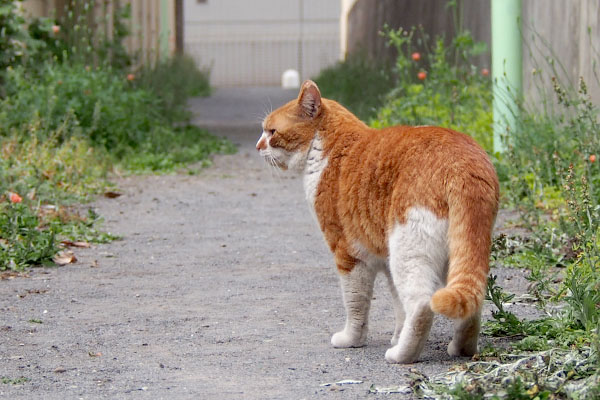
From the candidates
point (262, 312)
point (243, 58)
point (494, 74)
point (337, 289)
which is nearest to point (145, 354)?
point (262, 312)

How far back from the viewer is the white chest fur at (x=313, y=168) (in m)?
4.05

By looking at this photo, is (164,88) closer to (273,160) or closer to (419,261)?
(273,160)

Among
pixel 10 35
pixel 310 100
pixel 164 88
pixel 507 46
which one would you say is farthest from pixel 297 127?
pixel 164 88

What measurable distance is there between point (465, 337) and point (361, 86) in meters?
10.6

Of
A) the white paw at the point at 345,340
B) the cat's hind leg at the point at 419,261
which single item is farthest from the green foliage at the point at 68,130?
the cat's hind leg at the point at 419,261

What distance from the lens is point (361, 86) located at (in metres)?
13.9

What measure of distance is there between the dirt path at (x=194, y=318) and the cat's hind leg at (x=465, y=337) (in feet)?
0.26

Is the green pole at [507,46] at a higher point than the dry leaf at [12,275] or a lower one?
higher

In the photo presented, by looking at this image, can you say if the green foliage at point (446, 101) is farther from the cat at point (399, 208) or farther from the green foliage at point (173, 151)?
the cat at point (399, 208)

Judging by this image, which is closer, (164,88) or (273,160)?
(273,160)

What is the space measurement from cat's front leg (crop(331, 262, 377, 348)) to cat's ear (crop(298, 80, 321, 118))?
0.72 metres

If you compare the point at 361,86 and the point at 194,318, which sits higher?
the point at 361,86

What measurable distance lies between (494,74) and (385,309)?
4.03 meters

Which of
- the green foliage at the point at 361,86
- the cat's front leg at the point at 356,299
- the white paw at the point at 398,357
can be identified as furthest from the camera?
the green foliage at the point at 361,86
